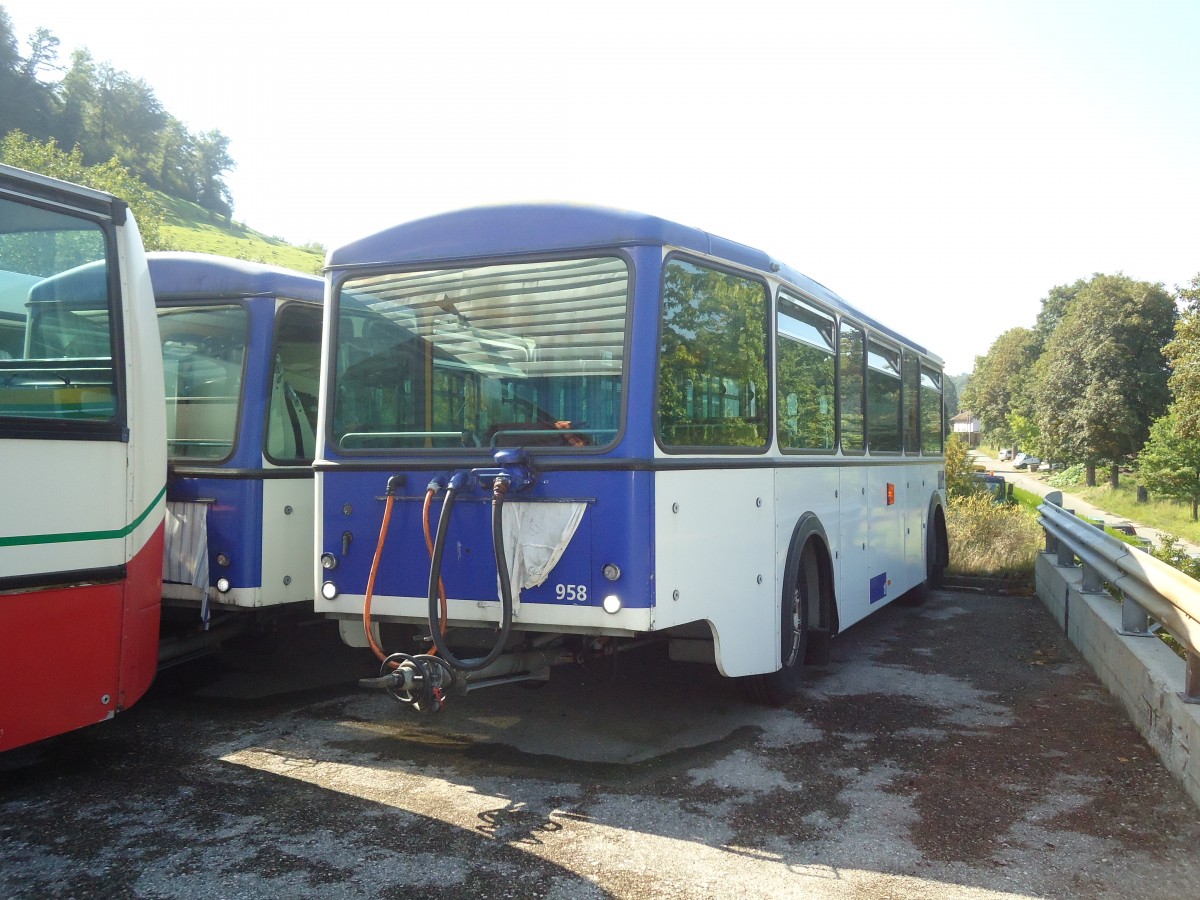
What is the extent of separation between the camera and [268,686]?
7574mm

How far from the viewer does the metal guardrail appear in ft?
16.7

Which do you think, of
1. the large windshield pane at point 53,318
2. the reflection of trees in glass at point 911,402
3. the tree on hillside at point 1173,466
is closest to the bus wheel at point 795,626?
the reflection of trees in glass at point 911,402

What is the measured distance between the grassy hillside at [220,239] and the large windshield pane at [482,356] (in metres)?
57.9

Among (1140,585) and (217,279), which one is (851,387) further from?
(217,279)

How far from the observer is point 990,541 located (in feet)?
48.8

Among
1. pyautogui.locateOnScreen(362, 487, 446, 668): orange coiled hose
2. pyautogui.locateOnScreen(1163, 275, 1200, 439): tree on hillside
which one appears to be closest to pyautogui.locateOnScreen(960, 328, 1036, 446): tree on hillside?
pyautogui.locateOnScreen(1163, 275, 1200, 439): tree on hillside

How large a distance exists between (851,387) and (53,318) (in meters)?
5.74

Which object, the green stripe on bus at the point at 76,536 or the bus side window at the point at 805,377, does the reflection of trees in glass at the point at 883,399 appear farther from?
the green stripe on bus at the point at 76,536

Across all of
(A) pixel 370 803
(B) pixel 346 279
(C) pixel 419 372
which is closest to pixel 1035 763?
(A) pixel 370 803

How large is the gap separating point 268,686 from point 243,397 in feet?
7.19

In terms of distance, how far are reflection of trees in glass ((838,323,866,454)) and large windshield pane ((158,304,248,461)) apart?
4439 mm

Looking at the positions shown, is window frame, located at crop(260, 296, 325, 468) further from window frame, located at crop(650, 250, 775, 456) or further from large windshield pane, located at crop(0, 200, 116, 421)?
window frame, located at crop(650, 250, 775, 456)

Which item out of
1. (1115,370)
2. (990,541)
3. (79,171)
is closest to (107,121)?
(79,171)

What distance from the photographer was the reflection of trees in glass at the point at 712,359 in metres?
5.45
